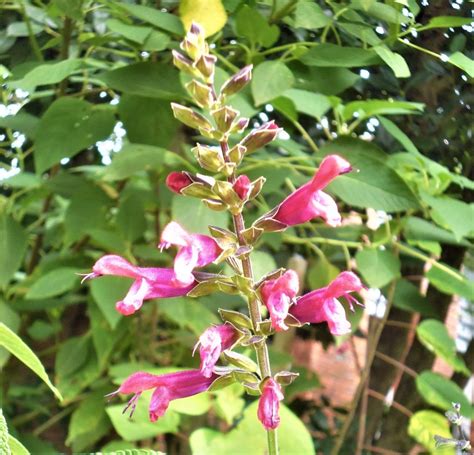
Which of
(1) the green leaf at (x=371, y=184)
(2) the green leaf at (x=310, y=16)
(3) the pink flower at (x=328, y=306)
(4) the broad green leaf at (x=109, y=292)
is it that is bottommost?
(4) the broad green leaf at (x=109, y=292)

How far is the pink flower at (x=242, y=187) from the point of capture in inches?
11.1

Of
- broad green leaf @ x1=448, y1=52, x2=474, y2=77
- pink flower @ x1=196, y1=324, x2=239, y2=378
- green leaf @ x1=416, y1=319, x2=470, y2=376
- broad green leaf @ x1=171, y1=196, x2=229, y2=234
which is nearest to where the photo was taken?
pink flower @ x1=196, y1=324, x2=239, y2=378

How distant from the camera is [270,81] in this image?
47 cm

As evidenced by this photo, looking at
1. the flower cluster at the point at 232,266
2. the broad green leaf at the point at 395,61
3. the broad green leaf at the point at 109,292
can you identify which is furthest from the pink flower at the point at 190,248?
the broad green leaf at the point at 109,292

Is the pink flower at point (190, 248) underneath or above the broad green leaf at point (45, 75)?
above

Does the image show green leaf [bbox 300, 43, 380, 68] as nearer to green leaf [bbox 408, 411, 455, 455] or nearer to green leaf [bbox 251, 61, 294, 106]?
green leaf [bbox 251, 61, 294, 106]

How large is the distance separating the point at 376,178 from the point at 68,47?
240 mm

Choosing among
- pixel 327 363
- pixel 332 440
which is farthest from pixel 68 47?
pixel 327 363

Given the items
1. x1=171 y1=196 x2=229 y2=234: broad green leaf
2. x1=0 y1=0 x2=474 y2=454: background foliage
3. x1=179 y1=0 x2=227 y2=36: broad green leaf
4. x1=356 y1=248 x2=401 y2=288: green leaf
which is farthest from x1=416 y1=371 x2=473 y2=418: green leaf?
x1=179 y1=0 x2=227 y2=36: broad green leaf

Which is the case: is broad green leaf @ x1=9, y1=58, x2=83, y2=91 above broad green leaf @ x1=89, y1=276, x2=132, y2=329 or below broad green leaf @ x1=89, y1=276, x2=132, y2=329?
above

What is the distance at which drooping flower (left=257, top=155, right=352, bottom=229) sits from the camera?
30cm

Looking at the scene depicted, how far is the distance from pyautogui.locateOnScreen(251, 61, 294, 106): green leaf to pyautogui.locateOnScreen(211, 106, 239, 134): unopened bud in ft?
0.57

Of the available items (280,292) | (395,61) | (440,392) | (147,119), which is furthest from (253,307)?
(440,392)

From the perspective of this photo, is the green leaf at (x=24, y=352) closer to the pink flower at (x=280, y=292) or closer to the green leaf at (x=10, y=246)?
→ the pink flower at (x=280, y=292)
